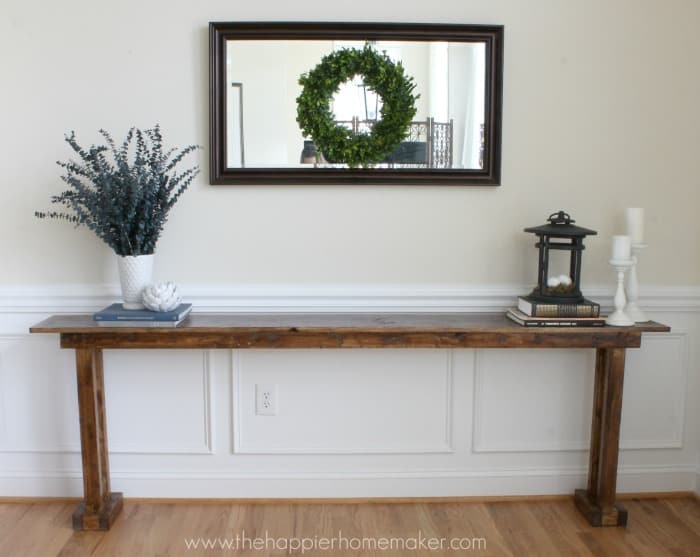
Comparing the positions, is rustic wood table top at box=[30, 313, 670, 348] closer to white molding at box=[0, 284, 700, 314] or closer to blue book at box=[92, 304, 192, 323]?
blue book at box=[92, 304, 192, 323]

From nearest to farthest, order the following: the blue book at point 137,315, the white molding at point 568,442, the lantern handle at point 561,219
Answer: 1. the blue book at point 137,315
2. the lantern handle at point 561,219
3. the white molding at point 568,442

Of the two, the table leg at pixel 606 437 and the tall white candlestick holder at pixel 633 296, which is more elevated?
the tall white candlestick holder at pixel 633 296

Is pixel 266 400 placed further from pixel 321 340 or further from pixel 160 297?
pixel 160 297

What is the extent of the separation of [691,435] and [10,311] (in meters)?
2.80

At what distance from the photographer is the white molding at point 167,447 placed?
2732 mm

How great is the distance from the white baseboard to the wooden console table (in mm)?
188

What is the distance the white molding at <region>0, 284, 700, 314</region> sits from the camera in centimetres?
266

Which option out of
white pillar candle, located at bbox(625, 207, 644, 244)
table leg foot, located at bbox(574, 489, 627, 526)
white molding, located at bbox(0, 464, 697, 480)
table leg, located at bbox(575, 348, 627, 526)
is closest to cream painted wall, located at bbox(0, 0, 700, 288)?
white pillar candle, located at bbox(625, 207, 644, 244)

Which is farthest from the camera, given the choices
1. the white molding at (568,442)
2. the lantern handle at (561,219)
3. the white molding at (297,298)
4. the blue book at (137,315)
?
the white molding at (568,442)

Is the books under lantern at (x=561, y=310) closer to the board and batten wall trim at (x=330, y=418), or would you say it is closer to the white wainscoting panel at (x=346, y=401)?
the board and batten wall trim at (x=330, y=418)

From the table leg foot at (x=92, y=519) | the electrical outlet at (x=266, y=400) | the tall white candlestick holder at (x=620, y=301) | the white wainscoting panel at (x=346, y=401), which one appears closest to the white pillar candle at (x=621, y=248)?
the tall white candlestick holder at (x=620, y=301)

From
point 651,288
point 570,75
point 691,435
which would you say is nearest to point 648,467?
point 691,435

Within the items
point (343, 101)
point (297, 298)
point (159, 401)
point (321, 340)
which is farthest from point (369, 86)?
point (159, 401)

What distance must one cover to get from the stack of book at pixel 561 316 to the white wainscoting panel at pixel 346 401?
430 mm
